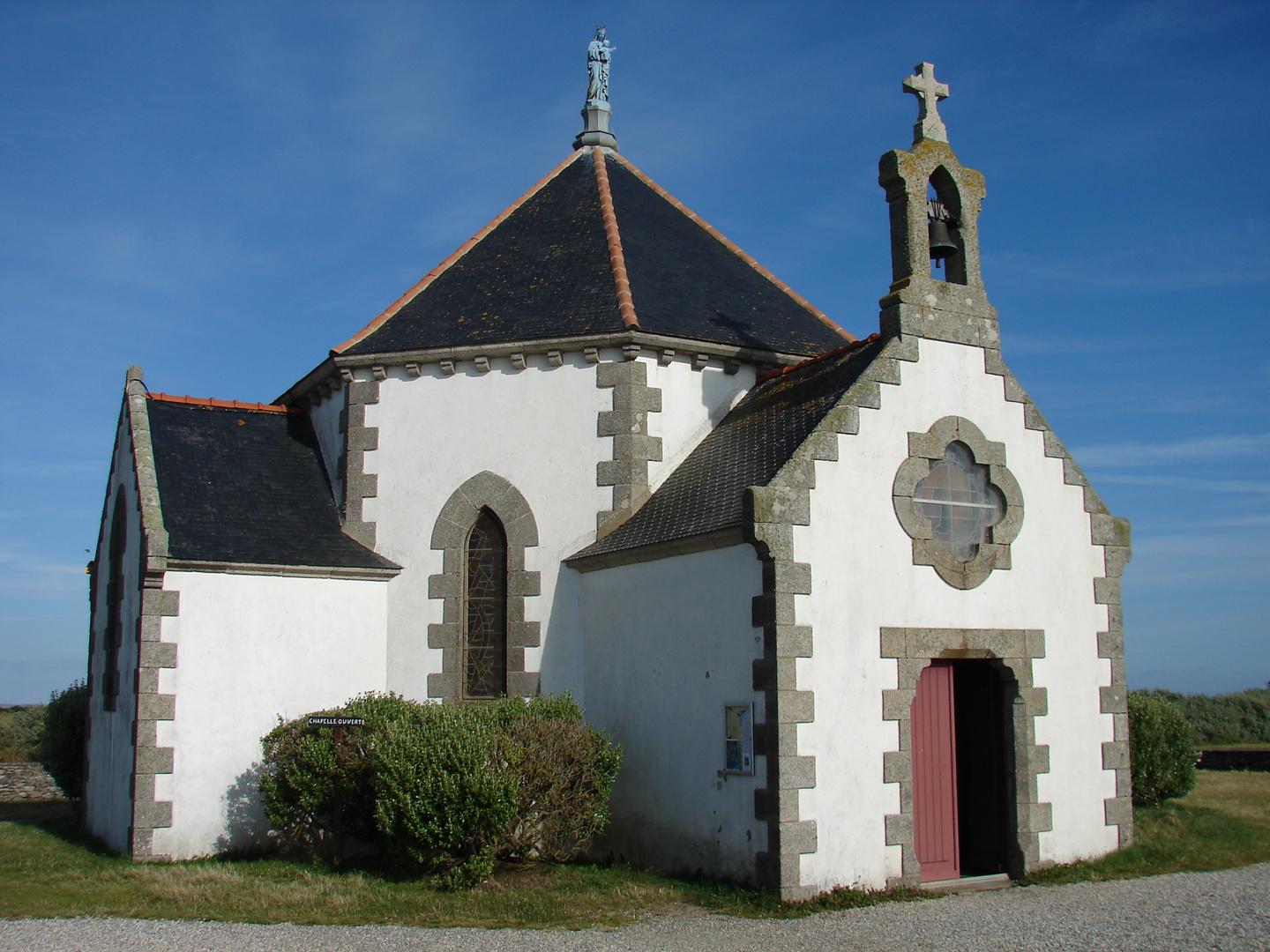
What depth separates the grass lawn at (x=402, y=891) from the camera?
31.3 ft

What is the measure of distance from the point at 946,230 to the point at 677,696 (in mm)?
5992

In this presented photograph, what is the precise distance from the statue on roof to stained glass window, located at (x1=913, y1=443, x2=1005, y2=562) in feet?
33.0

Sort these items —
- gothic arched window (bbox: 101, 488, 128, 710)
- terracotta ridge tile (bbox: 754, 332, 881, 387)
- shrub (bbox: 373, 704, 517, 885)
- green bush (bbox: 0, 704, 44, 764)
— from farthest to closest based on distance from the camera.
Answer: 1. green bush (bbox: 0, 704, 44, 764)
2. gothic arched window (bbox: 101, 488, 128, 710)
3. terracotta ridge tile (bbox: 754, 332, 881, 387)
4. shrub (bbox: 373, 704, 517, 885)

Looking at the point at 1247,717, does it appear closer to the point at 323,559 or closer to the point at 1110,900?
the point at 1110,900

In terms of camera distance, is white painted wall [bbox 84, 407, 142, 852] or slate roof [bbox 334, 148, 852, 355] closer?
white painted wall [bbox 84, 407, 142, 852]

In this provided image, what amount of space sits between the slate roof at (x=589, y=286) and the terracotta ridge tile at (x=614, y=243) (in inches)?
3.5

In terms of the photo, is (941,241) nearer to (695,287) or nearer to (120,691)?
(695,287)

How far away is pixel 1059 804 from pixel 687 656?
13.6ft

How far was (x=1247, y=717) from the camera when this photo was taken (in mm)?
31094

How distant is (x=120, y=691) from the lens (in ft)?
45.4

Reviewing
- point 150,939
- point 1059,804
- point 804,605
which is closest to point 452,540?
point 804,605

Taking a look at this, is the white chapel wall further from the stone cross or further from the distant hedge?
the distant hedge

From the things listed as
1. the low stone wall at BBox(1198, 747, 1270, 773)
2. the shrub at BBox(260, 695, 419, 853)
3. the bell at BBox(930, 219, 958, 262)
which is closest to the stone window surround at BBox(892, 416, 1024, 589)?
the bell at BBox(930, 219, 958, 262)

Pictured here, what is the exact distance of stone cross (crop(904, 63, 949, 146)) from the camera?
41.3 feet
